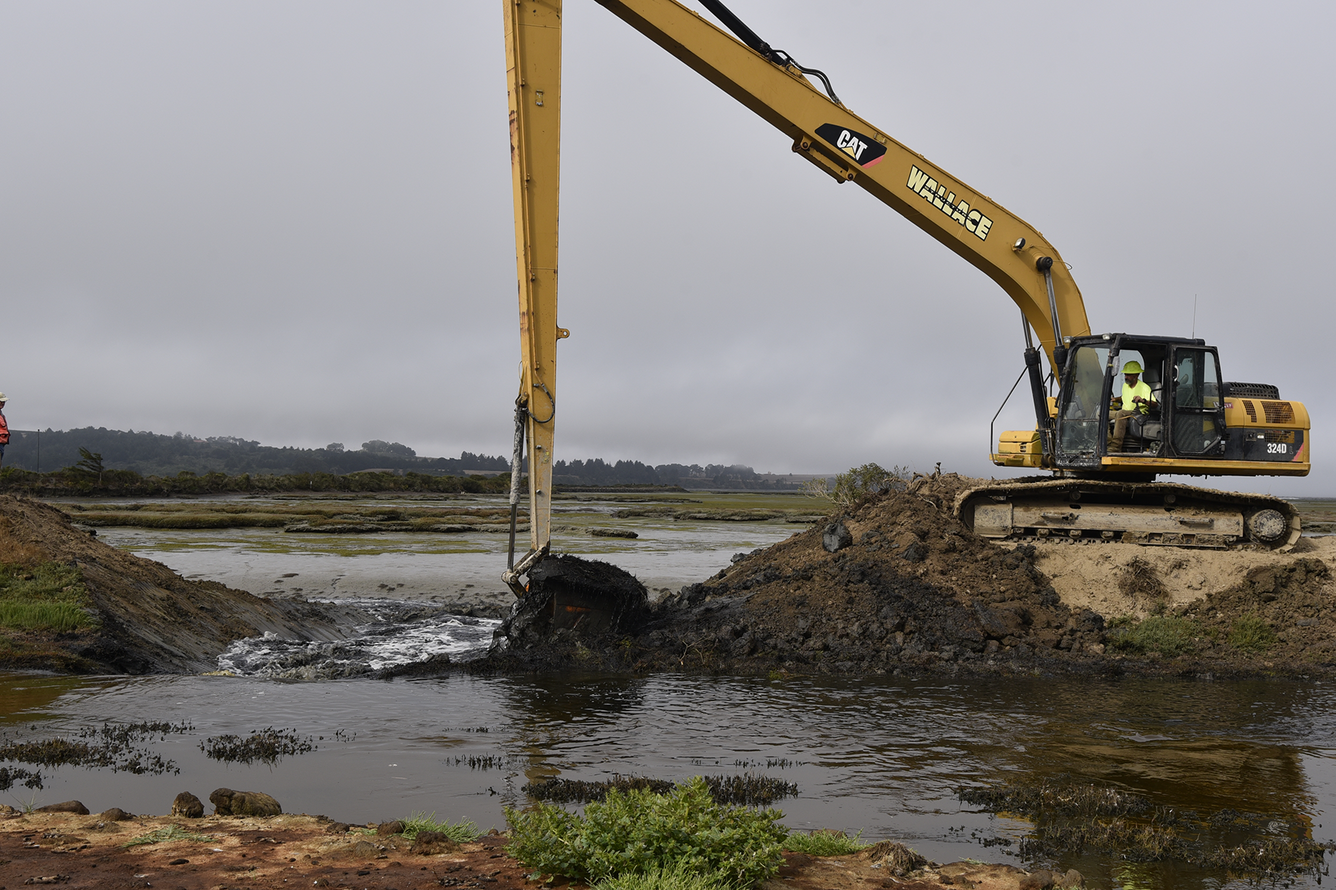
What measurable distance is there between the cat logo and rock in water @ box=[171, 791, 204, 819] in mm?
11993

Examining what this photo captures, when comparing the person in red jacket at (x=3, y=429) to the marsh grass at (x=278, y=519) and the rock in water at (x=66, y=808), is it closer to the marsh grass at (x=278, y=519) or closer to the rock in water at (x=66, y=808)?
the rock in water at (x=66, y=808)

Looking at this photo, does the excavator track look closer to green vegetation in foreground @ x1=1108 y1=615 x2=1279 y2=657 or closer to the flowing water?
green vegetation in foreground @ x1=1108 y1=615 x2=1279 y2=657

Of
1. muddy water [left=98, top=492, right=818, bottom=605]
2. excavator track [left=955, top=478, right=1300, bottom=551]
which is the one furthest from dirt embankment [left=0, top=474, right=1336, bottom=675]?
muddy water [left=98, top=492, right=818, bottom=605]

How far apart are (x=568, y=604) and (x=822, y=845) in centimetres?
778

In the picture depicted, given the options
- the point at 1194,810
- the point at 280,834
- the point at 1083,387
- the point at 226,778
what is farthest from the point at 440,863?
the point at 1083,387

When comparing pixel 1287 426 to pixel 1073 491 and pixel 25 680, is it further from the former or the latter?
pixel 25 680

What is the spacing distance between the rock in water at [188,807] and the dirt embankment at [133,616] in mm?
7005

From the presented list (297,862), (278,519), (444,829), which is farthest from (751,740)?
(278,519)

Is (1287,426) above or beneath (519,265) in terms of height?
beneath

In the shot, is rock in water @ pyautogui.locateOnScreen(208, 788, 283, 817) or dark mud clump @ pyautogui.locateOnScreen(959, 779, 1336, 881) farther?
rock in water @ pyautogui.locateOnScreen(208, 788, 283, 817)

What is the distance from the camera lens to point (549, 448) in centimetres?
1203

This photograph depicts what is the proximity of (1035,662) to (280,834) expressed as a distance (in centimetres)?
1037

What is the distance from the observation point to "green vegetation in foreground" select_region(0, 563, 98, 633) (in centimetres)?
1247

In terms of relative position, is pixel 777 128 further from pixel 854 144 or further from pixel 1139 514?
pixel 1139 514
